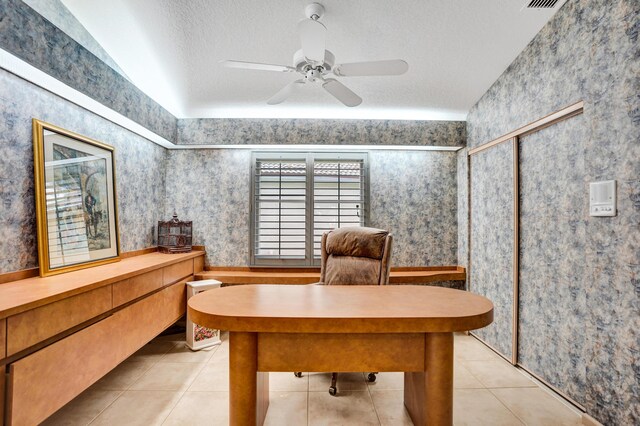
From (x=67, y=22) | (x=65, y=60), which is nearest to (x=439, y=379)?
(x=65, y=60)

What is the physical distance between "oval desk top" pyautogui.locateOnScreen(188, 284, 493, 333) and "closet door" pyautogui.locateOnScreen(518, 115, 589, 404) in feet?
2.94

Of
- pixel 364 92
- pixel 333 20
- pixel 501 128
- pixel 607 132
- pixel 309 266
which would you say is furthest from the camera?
pixel 309 266

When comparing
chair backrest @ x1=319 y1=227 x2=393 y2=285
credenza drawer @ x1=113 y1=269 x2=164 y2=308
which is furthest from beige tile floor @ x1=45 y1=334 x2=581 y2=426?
chair backrest @ x1=319 y1=227 x2=393 y2=285

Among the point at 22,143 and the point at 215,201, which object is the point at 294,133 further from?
the point at 22,143

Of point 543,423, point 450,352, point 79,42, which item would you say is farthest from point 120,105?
point 543,423

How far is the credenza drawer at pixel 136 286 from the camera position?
2.17m

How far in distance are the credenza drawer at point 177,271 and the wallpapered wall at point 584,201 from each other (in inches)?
123

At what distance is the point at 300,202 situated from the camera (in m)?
3.74

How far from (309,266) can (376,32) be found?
8.15 feet

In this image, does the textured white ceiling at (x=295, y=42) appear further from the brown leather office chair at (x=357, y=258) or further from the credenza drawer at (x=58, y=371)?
the credenza drawer at (x=58, y=371)

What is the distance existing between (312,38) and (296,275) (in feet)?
8.08

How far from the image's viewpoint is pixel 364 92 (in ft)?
10.3

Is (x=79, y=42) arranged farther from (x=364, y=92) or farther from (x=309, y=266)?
(x=309, y=266)

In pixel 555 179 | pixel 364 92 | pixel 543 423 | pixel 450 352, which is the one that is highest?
pixel 364 92
